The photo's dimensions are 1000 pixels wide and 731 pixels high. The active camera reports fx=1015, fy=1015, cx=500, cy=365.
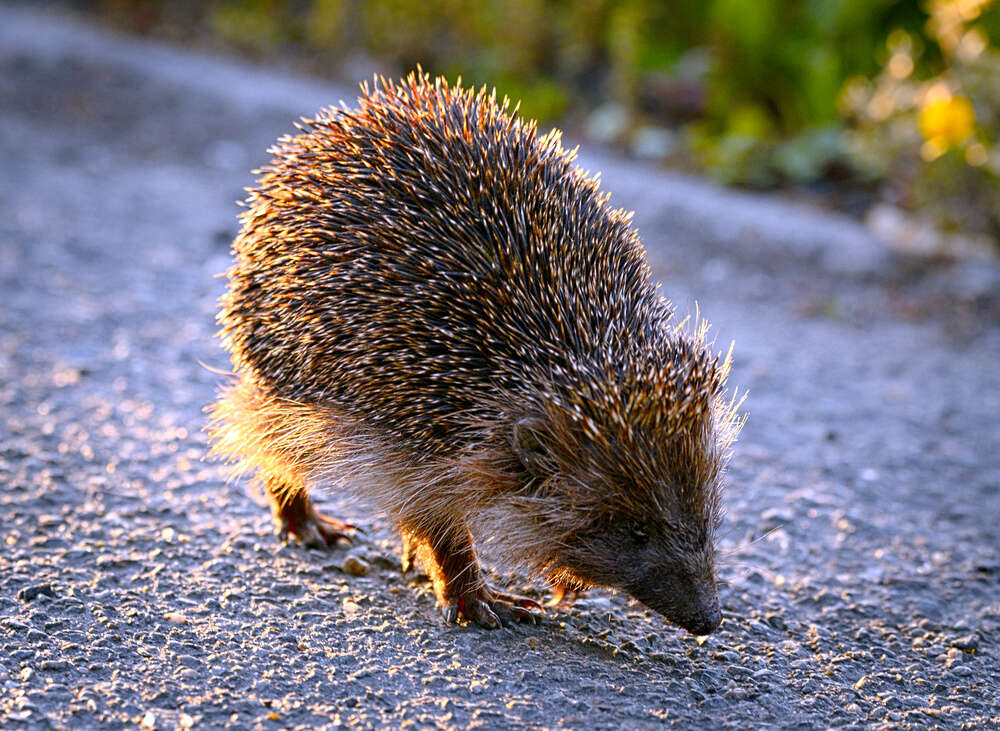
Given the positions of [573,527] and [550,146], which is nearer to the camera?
[573,527]

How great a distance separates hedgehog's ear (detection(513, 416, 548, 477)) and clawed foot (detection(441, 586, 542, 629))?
619 mm

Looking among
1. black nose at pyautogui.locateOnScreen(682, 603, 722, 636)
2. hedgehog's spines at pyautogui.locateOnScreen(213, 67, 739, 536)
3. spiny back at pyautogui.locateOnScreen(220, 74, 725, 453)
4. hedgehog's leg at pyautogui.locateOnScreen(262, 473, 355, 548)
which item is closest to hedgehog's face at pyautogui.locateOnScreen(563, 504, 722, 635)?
black nose at pyautogui.locateOnScreen(682, 603, 722, 636)

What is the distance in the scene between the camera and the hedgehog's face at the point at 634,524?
Result: 3.60 m

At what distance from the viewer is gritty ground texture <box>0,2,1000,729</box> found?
3.46 meters

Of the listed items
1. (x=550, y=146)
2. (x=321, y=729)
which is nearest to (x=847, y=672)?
(x=321, y=729)

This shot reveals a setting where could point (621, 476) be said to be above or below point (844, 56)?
below

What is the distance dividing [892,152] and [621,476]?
761 cm

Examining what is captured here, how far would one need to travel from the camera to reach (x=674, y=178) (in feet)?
39.1

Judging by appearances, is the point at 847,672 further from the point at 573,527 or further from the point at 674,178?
the point at 674,178

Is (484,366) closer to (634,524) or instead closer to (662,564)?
(634,524)

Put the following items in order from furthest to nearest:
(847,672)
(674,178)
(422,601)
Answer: (674,178)
(422,601)
(847,672)

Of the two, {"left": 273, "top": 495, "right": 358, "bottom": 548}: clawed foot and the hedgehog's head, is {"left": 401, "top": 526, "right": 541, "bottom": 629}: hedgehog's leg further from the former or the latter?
{"left": 273, "top": 495, "right": 358, "bottom": 548}: clawed foot

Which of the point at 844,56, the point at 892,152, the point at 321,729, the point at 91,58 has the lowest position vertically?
the point at 321,729

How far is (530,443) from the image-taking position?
3754 millimetres
